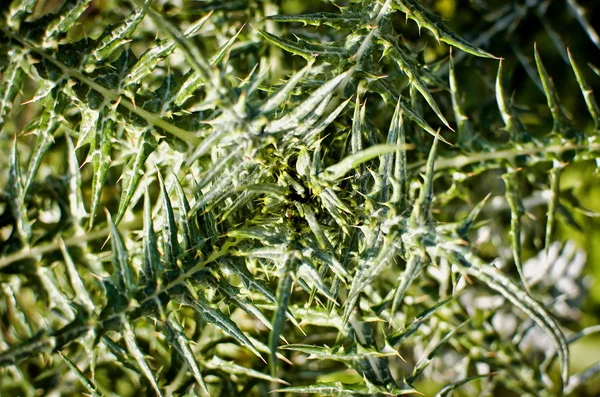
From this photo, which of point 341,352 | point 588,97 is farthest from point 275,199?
point 588,97

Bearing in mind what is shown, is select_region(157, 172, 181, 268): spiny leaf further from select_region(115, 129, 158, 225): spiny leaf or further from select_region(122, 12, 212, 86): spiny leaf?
select_region(122, 12, 212, 86): spiny leaf

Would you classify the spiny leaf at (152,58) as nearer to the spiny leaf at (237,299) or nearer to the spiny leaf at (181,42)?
the spiny leaf at (181,42)

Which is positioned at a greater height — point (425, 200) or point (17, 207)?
point (17, 207)

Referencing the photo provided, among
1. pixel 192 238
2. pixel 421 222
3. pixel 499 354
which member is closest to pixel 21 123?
pixel 192 238

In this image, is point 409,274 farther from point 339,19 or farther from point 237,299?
point 339,19

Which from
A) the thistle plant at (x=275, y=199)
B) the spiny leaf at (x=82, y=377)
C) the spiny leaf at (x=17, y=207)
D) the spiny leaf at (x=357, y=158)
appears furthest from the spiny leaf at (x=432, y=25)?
the spiny leaf at (x=17, y=207)

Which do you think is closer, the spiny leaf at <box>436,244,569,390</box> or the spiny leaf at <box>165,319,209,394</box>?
the spiny leaf at <box>436,244,569,390</box>

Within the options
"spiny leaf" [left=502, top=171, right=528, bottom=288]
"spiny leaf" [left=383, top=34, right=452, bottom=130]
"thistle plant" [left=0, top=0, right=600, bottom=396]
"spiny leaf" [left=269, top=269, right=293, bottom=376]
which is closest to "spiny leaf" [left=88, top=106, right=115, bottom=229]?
"thistle plant" [left=0, top=0, right=600, bottom=396]

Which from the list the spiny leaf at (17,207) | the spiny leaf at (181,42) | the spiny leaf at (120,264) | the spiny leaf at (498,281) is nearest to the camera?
the spiny leaf at (181,42)

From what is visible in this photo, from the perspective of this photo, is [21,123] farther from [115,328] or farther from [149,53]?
[115,328]
